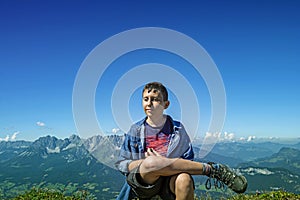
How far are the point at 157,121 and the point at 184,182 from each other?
3.13 feet

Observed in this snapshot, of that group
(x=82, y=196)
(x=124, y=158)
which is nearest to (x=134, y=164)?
(x=124, y=158)

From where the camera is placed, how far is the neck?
4555 mm

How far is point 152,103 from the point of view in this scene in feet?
14.7

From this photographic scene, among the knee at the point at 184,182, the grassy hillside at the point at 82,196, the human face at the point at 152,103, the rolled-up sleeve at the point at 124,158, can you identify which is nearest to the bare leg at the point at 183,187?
the knee at the point at 184,182

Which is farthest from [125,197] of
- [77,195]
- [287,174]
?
[287,174]

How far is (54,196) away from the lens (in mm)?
7293

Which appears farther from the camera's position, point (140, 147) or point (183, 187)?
point (140, 147)

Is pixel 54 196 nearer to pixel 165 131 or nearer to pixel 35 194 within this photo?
pixel 35 194

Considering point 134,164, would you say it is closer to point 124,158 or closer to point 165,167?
point 124,158

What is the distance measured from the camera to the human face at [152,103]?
448 cm

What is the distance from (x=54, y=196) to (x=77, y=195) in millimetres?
499

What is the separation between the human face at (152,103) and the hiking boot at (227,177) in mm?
1007

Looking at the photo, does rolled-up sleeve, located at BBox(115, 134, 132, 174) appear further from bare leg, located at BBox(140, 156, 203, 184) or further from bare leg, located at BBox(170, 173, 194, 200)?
bare leg, located at BBox(170, 173, 194, 200)

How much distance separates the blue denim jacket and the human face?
0.57 ft
